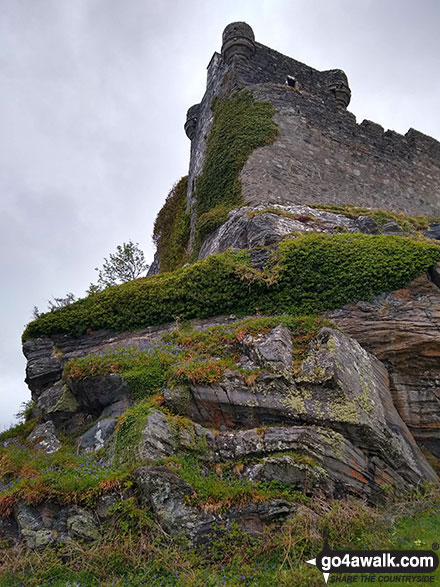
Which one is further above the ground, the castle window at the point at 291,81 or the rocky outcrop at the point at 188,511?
the castle window at the point at 291,81

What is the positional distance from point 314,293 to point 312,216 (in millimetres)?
4815

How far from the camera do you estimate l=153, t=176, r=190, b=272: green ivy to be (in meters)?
19.4

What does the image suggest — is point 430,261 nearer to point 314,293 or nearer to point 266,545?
point 314,293

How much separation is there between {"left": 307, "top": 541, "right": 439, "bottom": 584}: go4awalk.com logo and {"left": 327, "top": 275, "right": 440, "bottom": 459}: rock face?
394 centimetres

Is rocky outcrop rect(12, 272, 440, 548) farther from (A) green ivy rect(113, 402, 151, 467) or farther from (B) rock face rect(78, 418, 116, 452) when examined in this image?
(A) green ivy rect(113, 402, 151, 467)

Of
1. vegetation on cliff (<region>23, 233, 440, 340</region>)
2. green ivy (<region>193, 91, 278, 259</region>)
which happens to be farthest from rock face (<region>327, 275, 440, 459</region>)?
green ivy (<region>193, 91, 278, 259</region>)

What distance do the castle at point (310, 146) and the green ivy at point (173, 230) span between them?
0.99 m

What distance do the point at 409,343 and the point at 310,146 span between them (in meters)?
10.5

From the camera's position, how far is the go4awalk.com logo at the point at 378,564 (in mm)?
5211

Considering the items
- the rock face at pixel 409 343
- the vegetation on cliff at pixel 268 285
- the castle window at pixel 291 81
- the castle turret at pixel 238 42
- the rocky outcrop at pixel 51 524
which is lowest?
the rocky outcrop at pixel 51 524

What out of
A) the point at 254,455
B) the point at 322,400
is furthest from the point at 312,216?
the point at 254,455

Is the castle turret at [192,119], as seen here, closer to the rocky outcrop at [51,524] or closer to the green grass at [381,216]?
the green grass at [381,216]

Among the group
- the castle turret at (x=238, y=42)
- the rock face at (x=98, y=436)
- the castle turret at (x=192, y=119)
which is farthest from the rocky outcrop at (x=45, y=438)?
the castle turret at (x=192, y=119)

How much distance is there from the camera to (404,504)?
22.8 feet
